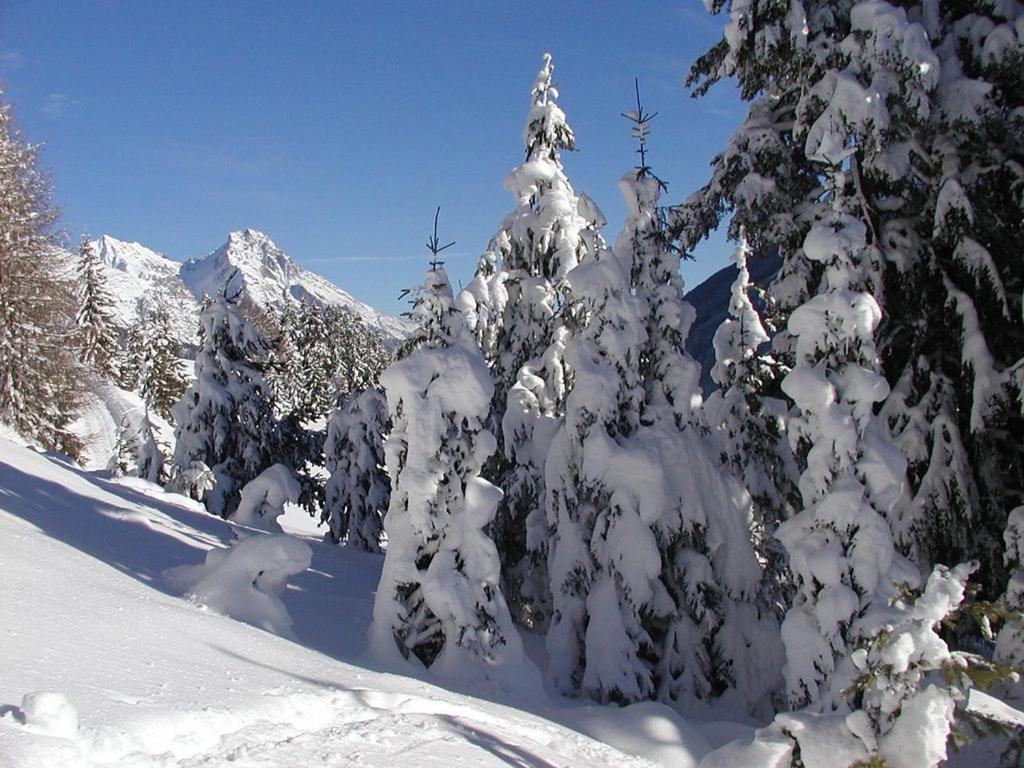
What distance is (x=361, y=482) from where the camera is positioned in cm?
2423

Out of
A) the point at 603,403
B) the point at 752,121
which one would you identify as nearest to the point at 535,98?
the point at 752,121

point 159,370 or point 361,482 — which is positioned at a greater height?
point 159,370

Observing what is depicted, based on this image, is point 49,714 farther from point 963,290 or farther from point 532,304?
point 532,304

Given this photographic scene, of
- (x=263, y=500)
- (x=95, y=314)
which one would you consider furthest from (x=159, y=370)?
(x=263, y=500)

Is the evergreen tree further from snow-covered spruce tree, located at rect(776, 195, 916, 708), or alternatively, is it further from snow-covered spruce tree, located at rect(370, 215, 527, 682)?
snow-covered spruce tree, located at rect(776, 195, 916, 708)

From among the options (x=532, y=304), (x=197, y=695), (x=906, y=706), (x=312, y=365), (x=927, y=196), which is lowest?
(x=197, y=695)

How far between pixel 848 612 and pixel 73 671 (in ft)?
27.4

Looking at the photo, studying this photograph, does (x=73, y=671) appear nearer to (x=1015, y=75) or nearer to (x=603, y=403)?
(x=603, y=403)

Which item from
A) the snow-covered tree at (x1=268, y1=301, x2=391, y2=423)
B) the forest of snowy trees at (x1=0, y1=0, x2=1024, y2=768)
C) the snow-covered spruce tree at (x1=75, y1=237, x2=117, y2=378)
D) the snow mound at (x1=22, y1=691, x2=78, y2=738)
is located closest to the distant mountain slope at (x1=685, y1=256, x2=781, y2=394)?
the snow-covered tree at (x1=268, y1=301, x2=391, y2=423)

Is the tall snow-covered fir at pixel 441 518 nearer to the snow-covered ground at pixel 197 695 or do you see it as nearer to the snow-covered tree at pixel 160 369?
the snow-covered ground at pixel 197 695

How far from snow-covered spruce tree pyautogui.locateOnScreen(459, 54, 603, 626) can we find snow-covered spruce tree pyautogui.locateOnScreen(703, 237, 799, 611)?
330cm

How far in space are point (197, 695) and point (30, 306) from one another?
2604 centimetres

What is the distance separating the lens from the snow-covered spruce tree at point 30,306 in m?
25.9

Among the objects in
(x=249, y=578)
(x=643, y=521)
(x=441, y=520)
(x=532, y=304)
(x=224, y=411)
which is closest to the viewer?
(x=249, y=578)
